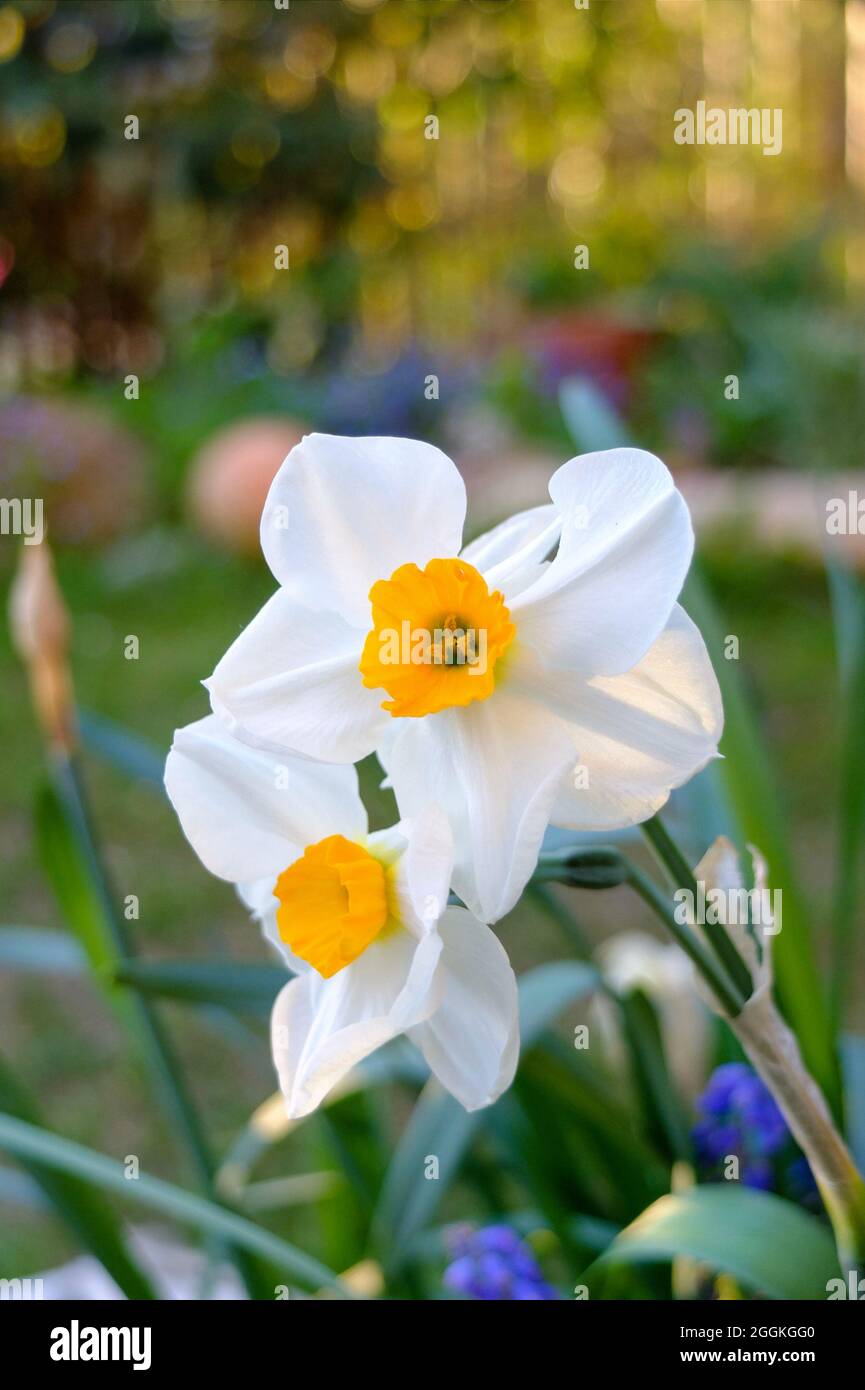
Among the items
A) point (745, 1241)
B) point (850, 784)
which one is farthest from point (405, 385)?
point (745, 1241)

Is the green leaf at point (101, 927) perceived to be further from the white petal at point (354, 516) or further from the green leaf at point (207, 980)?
the white petal at point (354, 516)

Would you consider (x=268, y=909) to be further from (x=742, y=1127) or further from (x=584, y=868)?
(x=742, y=1127)

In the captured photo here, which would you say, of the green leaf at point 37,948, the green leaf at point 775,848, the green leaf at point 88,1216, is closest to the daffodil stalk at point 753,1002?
the green leaf at point 775,848

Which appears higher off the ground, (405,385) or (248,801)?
(405,385)

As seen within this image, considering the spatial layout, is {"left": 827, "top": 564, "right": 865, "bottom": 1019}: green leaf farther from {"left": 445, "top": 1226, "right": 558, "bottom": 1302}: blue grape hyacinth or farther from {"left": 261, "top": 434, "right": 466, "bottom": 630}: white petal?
{"left": 261, "top": 434, "right": 466, "bottom": 630}: white petal

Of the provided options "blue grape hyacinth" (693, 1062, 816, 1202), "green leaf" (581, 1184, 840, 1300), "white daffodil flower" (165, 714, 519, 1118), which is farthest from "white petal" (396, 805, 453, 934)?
"blue grape hyacinth" (693, 1062, 816, 1202)
